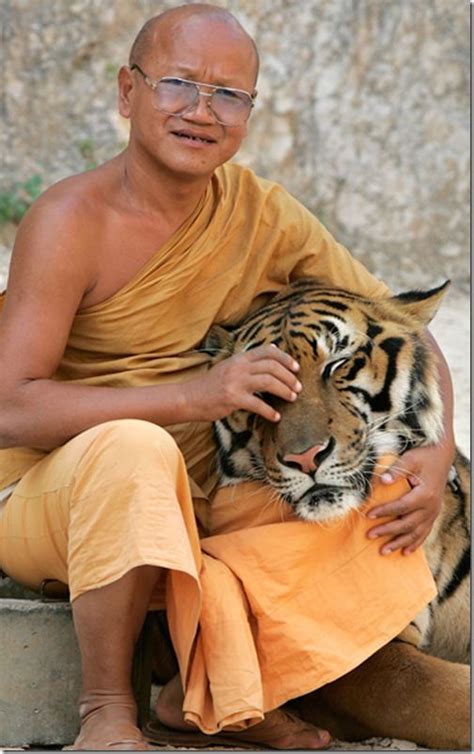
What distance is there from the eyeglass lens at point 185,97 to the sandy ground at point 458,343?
331 centimetres

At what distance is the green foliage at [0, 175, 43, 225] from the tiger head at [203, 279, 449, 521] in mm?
4792

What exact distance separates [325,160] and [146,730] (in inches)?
232

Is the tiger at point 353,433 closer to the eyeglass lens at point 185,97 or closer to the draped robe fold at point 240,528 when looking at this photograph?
the draped robe fold at point 240,528

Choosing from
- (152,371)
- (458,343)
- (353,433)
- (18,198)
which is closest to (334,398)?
(353,433)

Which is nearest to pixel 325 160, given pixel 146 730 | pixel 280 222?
pixel 280 222

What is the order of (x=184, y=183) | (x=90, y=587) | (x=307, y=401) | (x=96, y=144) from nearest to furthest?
(x=90, y=587)
(x=307, y=401)
(x=184, y=183)
(x=96, y=144)

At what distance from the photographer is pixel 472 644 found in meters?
3.39

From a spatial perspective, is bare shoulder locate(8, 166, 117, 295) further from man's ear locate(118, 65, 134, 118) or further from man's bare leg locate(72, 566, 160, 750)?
man's bare leg locate(72, 566, 160, 750)

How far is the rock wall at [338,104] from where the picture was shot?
8.32 meters

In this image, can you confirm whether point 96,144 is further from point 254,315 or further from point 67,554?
point 67,554

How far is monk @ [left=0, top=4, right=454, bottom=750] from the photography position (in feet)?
8.97

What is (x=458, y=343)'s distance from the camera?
7.52 meters

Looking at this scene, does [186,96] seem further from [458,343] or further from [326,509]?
[458,343]

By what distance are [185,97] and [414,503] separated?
1.05 metres
